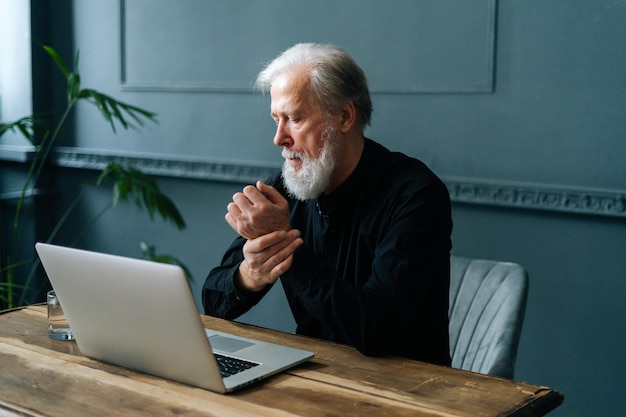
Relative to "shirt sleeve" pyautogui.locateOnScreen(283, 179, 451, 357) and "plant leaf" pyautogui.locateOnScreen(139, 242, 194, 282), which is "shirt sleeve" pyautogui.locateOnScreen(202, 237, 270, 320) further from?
"plant leaf" pyautogui.locateOnScreen(139, 242, 194, 282)

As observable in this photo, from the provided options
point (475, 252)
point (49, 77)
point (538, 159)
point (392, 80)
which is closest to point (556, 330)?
point (475, 252)

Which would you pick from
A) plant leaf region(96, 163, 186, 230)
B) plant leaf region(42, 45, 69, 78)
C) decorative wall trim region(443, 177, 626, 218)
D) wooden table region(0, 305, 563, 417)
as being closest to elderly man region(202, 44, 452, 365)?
wooden table region(0, 305, 563, 417)

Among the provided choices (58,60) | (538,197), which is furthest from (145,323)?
(58,60)

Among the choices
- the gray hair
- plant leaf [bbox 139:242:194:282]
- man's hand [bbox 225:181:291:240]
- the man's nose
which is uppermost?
the gray hair

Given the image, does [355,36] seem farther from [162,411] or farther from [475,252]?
[162,411]

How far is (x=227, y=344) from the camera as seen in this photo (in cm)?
175

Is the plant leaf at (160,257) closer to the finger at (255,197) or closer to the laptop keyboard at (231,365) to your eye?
the finger at (255,197)

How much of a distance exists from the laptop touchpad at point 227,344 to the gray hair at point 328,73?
0.66 meters

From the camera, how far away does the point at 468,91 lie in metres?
2.79

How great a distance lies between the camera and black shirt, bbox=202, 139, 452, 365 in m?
1.75

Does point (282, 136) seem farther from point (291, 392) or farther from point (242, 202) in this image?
point (291, 392)

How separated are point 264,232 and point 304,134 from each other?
0.42m

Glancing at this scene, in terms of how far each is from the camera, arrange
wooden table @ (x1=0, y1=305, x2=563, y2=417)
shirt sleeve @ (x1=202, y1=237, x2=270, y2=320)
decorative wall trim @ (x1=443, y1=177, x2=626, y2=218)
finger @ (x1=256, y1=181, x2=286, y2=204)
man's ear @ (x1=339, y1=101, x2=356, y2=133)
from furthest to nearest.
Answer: decorative wall trim @ (x1=443, y1=177, x2=626, y2=218)
man's ear @ (x1=339, y1=101, x2=356, y2=133)
shirt sleeve @ (x1=202, y1=237, x2=270, y2=320)
finger @ (x1=256, y1=181, x2=286, y2=204)
wooden table @ (x1=0, y1=305, x2=563, y2=417)

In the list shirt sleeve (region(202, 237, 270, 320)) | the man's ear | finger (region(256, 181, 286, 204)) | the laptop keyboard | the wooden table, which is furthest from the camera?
the man's ear
